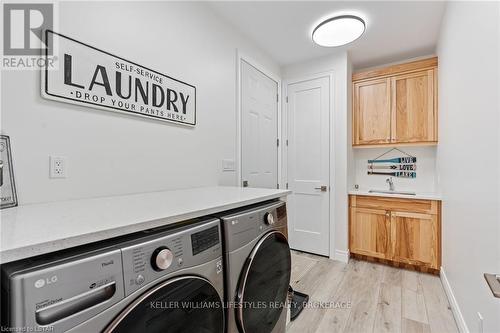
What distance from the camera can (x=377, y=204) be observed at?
2684 millimetres

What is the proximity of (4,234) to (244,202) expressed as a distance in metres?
0.79

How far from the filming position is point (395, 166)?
10.0 ft

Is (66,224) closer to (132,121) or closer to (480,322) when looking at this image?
(132,121)

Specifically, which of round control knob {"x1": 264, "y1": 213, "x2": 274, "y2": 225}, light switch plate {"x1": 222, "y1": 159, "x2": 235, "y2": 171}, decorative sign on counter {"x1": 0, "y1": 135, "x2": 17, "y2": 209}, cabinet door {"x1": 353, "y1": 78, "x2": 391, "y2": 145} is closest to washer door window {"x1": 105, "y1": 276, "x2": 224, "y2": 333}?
round control knob {"x1": 264, "y1": 213, "x2": 274, "y2": 225}

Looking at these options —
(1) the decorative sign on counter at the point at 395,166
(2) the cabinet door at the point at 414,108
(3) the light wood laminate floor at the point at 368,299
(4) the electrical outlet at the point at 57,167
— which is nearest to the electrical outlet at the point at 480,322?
(3) the light wood laminate floor at the point at 368,299

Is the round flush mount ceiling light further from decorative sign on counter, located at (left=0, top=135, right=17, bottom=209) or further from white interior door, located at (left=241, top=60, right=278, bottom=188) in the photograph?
decorative sign on counter, located at (left=0, top=135, right=17, bottom=209)

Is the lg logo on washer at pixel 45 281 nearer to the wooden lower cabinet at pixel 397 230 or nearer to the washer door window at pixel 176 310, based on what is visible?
the washer door window at pixel 176 310

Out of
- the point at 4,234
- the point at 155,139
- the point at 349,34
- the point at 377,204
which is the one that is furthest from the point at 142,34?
the point at 377,204

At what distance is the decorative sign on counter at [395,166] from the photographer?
297 centimetres

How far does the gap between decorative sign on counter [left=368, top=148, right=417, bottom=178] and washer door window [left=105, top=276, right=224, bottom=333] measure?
297 centimetres

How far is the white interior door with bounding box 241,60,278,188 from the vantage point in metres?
2.41

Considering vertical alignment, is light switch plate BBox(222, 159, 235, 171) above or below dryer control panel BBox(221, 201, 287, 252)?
above

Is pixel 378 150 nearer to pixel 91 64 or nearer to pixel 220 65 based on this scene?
pixel 220 65

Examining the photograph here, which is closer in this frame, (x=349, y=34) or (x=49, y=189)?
(x=49, y=189)
